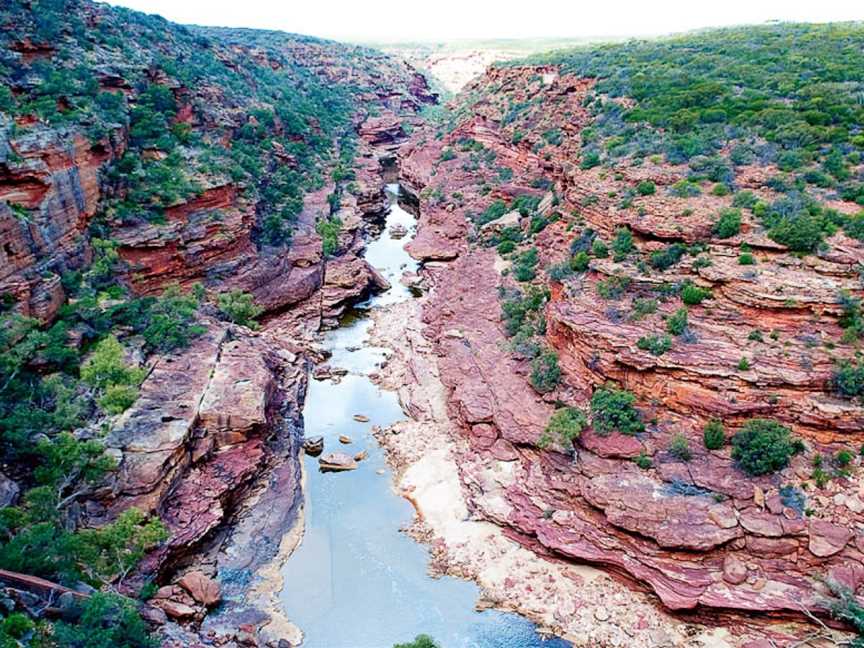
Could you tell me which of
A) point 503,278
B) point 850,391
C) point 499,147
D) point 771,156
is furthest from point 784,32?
point 850,391

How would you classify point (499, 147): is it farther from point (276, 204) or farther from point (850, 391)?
point (850, 391)

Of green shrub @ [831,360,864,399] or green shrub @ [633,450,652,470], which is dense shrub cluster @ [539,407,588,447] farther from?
green shrub @ [831,360,864,399]

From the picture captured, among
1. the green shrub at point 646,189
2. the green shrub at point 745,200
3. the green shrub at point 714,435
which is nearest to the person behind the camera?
the green shrub at point 714,435

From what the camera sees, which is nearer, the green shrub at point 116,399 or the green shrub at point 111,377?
the green shrub at point 116,399

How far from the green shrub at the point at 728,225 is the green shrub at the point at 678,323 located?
177 inches

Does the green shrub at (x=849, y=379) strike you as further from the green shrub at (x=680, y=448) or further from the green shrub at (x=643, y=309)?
the green shrub at (x=643, y=309)

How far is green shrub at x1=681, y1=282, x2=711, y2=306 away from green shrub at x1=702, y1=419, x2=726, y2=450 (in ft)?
17.2

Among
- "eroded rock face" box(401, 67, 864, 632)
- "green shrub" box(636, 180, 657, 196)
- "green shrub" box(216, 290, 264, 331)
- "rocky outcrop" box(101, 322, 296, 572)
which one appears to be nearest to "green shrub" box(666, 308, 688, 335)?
"eroded rock face" box(401, 67, 864, 632)

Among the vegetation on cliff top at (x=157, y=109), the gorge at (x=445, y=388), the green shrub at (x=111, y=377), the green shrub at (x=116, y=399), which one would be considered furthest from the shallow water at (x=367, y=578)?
the vegetation on cliff top at (x=157, y=109)

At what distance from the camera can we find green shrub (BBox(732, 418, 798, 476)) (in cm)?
2058

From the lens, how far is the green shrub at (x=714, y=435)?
2175 centimetres

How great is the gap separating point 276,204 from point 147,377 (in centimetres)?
2393

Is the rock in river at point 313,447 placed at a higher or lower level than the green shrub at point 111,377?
lower

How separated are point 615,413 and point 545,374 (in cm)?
447
